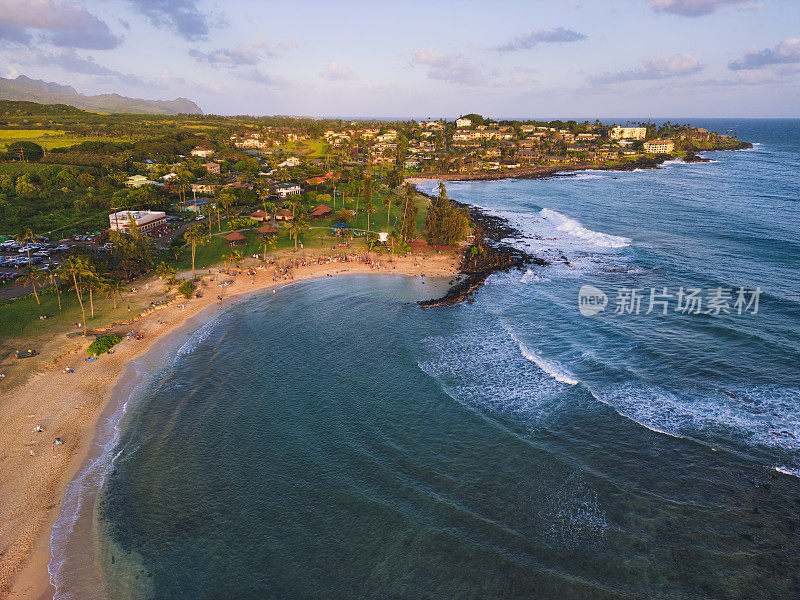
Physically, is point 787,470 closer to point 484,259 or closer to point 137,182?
point 484,259

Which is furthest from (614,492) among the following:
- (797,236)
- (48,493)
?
(797,236)

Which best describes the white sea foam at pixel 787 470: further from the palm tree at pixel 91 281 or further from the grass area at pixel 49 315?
the palm tree at pixel 91 281

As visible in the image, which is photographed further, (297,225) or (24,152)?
(24,152)

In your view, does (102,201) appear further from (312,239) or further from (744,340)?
(744,340)

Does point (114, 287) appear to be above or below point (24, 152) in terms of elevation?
below

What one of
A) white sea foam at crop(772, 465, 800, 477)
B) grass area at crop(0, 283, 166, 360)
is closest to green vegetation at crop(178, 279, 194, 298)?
grass area at crop(0, 283, 166, 360)

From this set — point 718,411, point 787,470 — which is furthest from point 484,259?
point 787,470

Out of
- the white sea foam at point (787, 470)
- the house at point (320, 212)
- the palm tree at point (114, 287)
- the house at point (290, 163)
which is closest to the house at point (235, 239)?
the palm tree at point (114, 287)

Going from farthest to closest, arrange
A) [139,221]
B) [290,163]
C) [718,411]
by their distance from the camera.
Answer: [290,163] < [139,221] < [718,411]

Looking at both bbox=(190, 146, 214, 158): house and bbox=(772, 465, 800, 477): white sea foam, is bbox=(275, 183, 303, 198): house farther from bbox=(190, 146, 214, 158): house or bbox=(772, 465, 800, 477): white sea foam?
bbox=(772, 465, 800, 477): white sea foam
